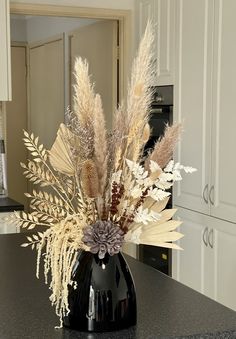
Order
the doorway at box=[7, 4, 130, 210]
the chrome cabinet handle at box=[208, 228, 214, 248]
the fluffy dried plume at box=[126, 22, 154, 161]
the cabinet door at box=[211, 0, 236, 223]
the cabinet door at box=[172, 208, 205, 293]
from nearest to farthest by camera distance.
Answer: the fluffy dried plume at box=[126, 22, 154, 161]
the cabinet door at box=[211, 0, 236, 223]
the chrome cabinet handle at box=[208, 228, 214, 248]
the cabinet door at box=[172, 208, 205, 293]
the doorway at box=[7, 4, 130, 210]

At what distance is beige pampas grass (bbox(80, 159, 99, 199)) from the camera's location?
3.76 ft

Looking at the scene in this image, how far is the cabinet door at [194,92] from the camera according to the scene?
10.3ft

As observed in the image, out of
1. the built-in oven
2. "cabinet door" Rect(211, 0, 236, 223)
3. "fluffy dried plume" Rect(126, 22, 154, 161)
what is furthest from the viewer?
the built-in oven

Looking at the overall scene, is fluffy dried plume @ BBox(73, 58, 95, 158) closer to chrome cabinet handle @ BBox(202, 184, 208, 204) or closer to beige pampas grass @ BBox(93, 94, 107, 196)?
beige pampas grass @ BBox(93, 94, 107, 196)

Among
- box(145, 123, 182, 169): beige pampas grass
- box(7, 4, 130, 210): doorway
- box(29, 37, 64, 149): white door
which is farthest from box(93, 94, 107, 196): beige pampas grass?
box(29, 37, 64, 149): white door

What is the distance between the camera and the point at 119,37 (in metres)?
4.23

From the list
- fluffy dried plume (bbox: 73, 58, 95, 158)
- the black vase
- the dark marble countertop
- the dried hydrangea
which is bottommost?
the dark marble countertop

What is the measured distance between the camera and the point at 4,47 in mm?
3592

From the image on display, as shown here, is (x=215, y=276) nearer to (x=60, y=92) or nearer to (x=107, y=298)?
(x=107, y=298)

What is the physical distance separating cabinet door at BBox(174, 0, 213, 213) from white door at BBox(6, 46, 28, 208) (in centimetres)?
280

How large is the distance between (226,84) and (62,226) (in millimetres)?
1929

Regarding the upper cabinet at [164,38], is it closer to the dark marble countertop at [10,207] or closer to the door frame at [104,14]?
the door frame at [104,14]

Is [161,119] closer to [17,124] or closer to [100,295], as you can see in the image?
[100,295]

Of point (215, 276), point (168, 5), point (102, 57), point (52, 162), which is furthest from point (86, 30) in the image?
point (52, 162)
